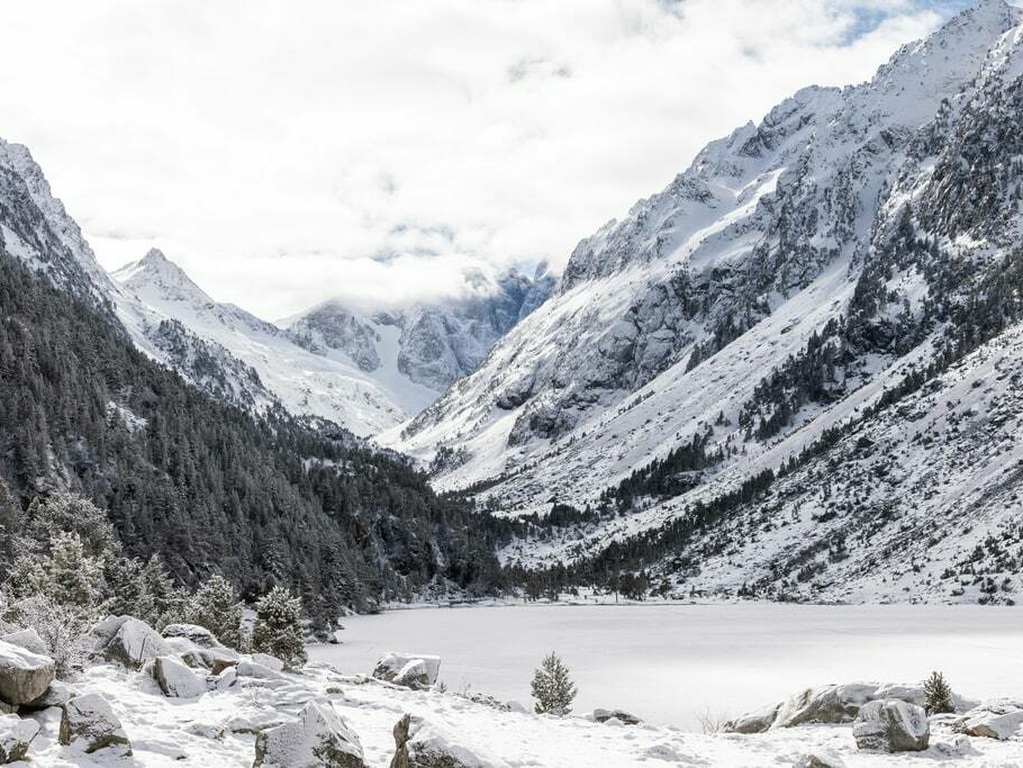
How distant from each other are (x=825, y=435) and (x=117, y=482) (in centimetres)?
14414

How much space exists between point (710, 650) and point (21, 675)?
52.7 m

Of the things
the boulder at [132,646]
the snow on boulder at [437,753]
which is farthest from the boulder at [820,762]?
the boulder at [132,646]

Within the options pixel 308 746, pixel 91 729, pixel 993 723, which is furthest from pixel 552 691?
pixel 91 729

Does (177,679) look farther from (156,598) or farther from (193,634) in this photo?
(156,598)

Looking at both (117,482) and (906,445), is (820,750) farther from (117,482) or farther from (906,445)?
(906,445)

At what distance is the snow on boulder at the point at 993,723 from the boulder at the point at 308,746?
569 inches

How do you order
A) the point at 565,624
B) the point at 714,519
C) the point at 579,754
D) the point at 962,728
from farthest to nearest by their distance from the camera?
the point at 714,519, the point at 565,624, the point at 962,728, the point at 579,754

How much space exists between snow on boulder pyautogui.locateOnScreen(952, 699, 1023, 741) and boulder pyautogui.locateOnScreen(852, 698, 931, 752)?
1172 millimetres

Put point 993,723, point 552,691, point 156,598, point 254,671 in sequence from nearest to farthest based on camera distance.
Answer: point 993,723 → point 254,671 → point 552,691 → point 156,598

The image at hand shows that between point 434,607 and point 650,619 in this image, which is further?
point 434,607

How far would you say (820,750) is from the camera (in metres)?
19.6

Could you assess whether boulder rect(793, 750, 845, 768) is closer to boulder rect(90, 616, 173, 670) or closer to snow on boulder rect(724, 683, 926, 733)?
snow on boulder rect(724, 683, 926, 733)

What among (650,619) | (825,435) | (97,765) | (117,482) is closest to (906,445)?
(825,435)

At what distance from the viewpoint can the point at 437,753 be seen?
14867 mm
